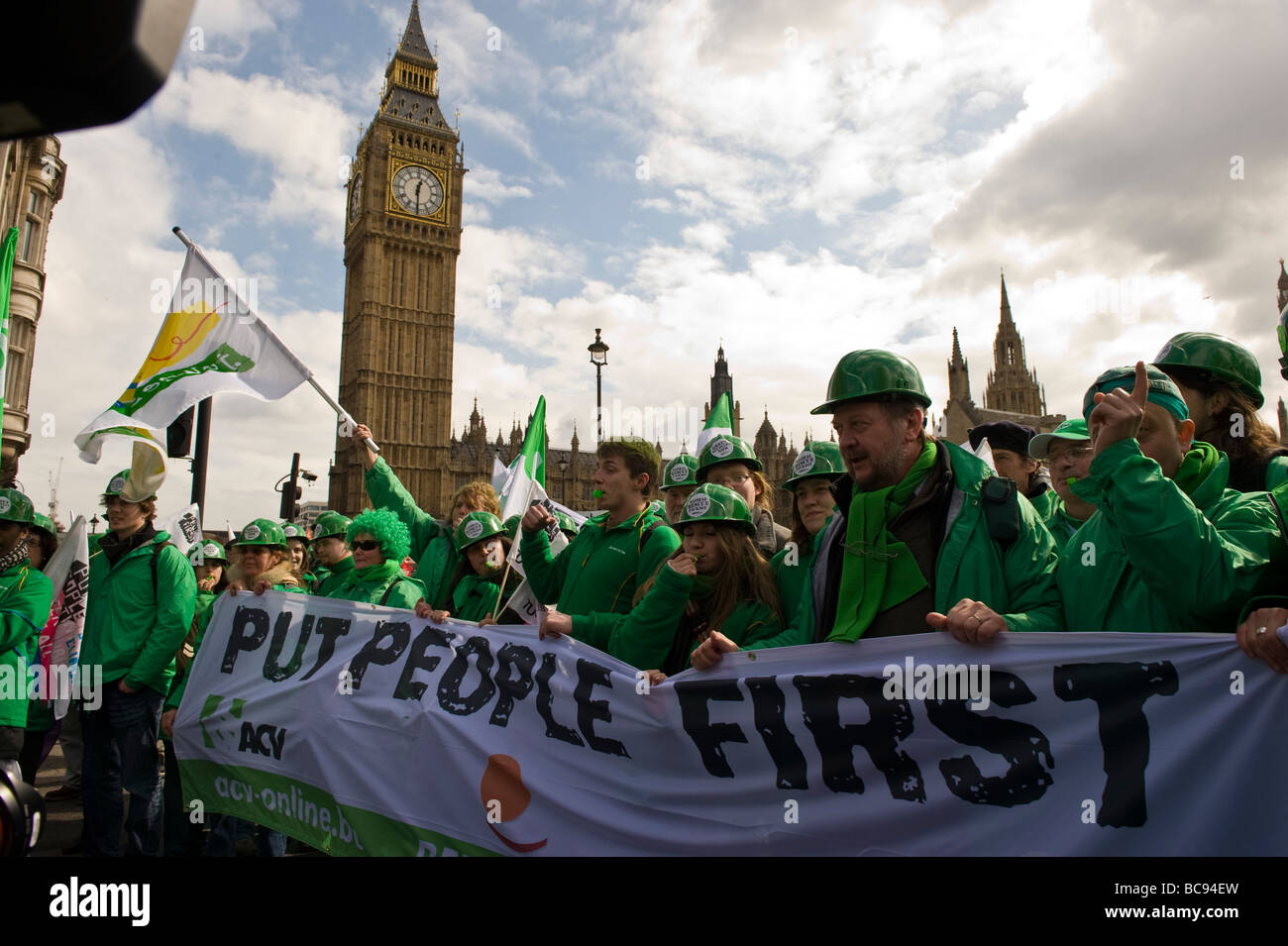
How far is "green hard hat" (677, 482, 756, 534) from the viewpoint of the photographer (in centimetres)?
345

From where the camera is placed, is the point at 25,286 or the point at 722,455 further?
the point at 25,286

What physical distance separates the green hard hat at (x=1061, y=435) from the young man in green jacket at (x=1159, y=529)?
1.06m

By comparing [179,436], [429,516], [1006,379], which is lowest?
[429,516]

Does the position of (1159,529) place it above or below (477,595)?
above

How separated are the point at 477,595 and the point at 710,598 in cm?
248

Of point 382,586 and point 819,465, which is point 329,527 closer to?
point 382,586

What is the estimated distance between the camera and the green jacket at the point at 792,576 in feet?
11.9

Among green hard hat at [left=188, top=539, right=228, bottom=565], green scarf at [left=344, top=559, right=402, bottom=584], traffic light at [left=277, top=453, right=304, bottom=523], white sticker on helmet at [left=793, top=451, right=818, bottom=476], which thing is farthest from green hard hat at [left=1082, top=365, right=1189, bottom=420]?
traffic light at [left=277, top=453, right=304, bottom=523]

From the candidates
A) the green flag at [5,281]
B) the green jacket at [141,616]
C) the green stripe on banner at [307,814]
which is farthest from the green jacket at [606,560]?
the green flag at [5,281]

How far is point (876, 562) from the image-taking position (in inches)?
112

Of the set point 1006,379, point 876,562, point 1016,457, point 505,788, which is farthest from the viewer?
point 1006,379

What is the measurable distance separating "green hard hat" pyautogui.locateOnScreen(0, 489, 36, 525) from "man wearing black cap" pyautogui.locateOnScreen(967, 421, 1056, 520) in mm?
5621

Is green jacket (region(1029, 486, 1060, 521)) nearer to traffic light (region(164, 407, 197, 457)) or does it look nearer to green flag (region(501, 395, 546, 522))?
green flag (region(501, 395, 546, 522))

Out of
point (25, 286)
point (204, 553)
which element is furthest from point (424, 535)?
point (25, 286)
